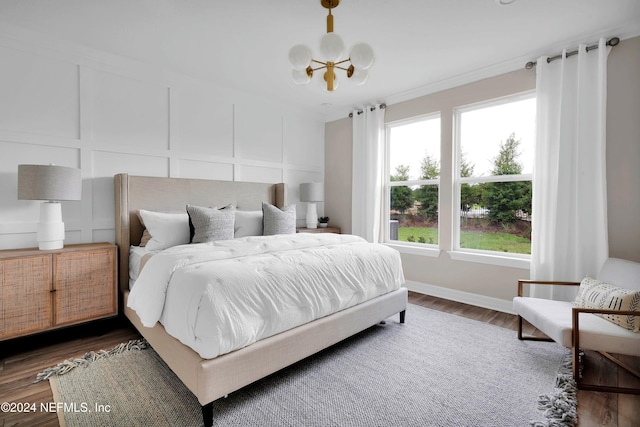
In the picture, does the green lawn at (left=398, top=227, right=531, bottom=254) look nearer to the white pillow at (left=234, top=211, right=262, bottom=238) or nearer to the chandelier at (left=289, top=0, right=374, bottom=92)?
the white pillow at (left=234, top=211, right=262, bottom=238)

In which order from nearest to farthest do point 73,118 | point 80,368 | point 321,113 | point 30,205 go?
point 80,368 < point 30,205 < point 73,118 < point 321,113

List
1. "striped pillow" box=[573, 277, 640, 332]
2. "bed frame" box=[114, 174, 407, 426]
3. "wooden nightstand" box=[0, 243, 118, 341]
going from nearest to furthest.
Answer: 1. "bed frame" box=[114, 174, 407, 426]
2. "striped pillow" box=[573, 277, 640, 332]
3. "wooden nightstand" box=[0, 243, 118, 341]

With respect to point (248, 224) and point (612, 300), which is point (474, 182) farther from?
point (248, 224)

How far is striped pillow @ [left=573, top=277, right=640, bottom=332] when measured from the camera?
1.98 meters

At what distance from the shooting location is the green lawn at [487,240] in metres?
3.46

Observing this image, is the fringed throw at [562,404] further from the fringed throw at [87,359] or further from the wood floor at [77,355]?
the fringed throw at [87,359]

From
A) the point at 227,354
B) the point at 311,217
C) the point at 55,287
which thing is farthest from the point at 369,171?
the point at 55,287

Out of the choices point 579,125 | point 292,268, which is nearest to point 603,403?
point 292,268

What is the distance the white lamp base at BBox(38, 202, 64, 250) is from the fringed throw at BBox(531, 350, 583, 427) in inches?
141

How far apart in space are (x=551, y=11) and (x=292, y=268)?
284 centimetres

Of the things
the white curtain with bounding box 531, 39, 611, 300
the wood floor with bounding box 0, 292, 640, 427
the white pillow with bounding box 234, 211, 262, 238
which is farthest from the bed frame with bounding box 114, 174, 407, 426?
the white curtain with bounding box 531, 39, 611, 300

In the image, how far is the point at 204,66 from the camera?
341 cm

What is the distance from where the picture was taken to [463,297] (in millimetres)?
3750

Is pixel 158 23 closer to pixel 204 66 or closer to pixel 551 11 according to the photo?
pixel 204 66
